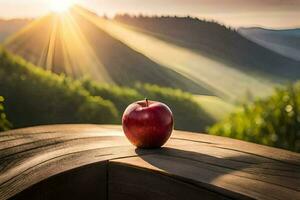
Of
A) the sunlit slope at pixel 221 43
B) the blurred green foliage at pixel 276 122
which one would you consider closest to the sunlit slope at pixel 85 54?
the sunlit slope at pixel 221 43

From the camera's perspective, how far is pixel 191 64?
4.95m

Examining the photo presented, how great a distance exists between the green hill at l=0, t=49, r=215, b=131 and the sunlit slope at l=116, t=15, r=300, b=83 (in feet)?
1.51

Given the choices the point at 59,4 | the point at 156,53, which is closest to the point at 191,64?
the point at 156,53

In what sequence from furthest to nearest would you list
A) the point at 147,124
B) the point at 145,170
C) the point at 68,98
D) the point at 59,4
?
1. the point at 68,98
2. the point at 59,4
3. the point at 147,124
4. the point at 145,170

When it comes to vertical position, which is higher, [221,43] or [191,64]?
[221,43]

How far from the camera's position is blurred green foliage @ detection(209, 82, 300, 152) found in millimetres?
Result: 3449

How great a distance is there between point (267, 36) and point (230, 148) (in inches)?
111

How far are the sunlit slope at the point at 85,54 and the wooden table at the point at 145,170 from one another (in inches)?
99.3

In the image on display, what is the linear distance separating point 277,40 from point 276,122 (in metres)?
1.39

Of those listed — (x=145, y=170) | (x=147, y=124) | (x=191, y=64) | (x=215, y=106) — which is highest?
(x=191, y=64)

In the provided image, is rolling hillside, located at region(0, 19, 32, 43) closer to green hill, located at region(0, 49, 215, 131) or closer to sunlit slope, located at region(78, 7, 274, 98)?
green hill, located at region(0, 49, 215, 131)

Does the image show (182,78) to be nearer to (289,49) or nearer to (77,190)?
(289,49)

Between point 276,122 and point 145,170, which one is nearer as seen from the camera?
point 145,170

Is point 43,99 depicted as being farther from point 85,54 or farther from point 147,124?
point 147,124
